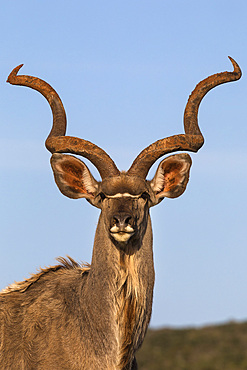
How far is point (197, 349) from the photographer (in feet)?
91.2

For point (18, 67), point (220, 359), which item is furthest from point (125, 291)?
point (220, 359)

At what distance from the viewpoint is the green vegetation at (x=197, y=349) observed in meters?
25.9

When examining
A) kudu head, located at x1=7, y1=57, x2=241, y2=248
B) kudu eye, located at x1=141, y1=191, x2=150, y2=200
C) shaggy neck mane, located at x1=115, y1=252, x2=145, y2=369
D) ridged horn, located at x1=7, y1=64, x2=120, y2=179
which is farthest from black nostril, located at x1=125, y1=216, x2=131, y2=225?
ridged horn, located at x1=7, y1=64, x2=120, y2=179

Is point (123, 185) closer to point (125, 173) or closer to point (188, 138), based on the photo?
point (125, 173)

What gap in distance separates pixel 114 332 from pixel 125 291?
54cm

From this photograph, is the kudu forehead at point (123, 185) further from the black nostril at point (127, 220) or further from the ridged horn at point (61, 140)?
the black nostril at point (127, 220)

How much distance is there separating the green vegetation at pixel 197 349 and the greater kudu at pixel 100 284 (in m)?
15.6

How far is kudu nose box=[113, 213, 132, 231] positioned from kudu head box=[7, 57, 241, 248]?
0.17 meters

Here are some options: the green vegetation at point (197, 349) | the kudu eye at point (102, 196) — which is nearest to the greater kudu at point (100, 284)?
the kudu eye at point (102, 196)

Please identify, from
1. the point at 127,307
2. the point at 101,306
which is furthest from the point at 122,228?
the point at 101,306

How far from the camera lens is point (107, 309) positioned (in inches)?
385

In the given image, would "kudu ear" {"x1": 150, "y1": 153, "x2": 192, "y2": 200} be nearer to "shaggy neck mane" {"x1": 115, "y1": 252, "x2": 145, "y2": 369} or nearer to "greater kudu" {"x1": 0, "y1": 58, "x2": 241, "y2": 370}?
"greater kudu" {"x1": 0, "y1": 58, "x2": 241, "y2": 370}

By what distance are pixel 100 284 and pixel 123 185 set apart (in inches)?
52.6

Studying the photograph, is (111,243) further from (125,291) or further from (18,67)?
(18,67)
